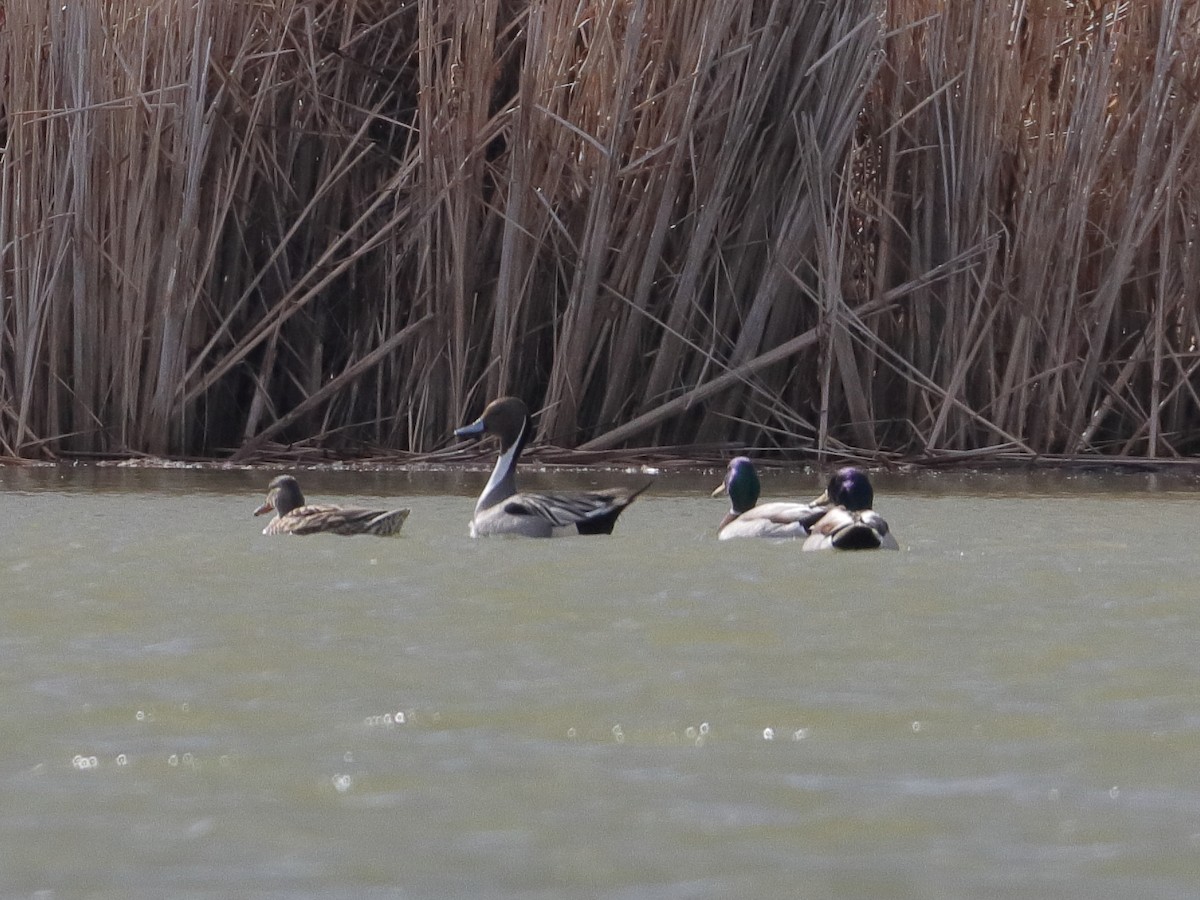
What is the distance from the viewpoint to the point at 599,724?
384 cm

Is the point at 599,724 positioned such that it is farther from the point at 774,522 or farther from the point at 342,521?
the point at 342,521

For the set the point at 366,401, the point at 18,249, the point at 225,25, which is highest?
the point at 225,25

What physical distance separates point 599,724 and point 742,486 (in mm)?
4881

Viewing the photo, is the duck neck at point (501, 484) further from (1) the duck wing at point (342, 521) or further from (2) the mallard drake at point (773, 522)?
(2) the mallard drake at point (773, 522)

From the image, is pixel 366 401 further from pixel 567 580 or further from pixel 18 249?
pixel 567 580

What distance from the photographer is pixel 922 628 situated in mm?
5176

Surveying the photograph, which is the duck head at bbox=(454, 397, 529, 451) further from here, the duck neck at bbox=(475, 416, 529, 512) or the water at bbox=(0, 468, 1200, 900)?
the water at bbox=(0, 468, 1200, 900)

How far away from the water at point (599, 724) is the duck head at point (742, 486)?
155 cm

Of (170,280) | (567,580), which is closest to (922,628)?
(567,580)

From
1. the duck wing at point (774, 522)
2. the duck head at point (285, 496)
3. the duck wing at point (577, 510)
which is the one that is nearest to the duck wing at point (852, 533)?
the duck wing at point (774, 522)

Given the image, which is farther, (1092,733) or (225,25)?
(225,25)

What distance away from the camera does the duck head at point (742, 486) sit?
866 centimetres

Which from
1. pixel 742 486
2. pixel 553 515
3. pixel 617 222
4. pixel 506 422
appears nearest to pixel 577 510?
pixel 553 515

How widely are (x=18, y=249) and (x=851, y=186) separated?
435 cm
